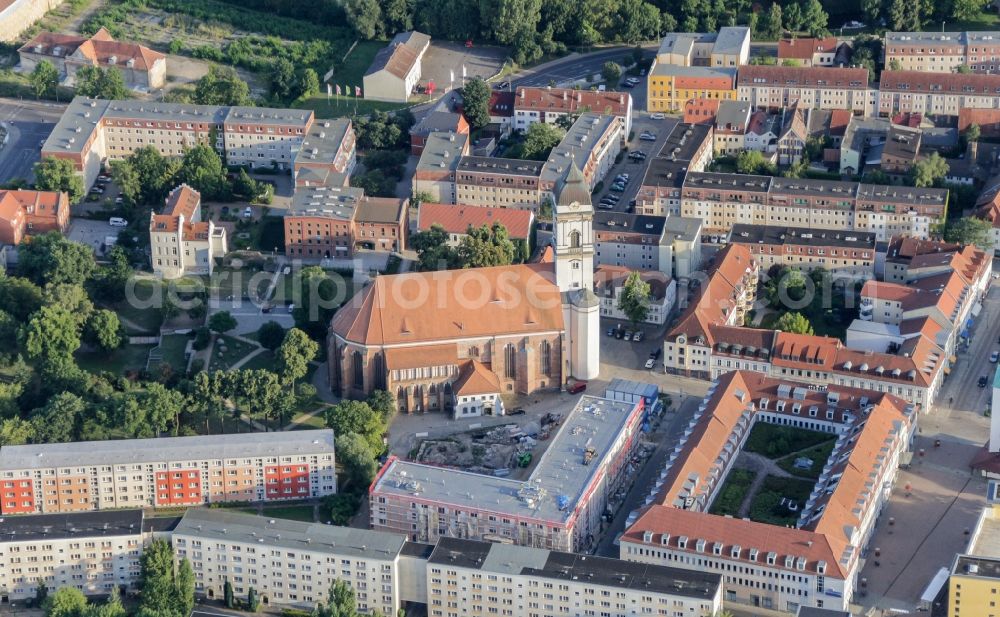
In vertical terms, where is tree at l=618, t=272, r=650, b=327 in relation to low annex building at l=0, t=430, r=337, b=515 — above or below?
above

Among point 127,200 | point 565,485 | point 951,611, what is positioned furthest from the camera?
point 127,200

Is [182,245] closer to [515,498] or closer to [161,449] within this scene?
[161,449]

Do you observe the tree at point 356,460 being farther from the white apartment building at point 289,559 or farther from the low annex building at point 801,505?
the low annex building at point 801,505

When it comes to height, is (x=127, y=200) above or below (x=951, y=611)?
above

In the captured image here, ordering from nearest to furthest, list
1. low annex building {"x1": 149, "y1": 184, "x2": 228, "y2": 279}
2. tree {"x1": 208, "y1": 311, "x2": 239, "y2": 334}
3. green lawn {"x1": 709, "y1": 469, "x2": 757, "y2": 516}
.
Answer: green lawn {"x1": 709, "y1": 469, "x2": 757, "y2": 516}, tree {"x1": 208, "y1": 311, "x2": 239, "y2": 334}, low annex building {"x1": 149, "y1": 184, "x2": 228, "y2": 279}

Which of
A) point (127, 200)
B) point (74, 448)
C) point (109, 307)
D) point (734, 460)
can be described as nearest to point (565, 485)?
point (734, 460)

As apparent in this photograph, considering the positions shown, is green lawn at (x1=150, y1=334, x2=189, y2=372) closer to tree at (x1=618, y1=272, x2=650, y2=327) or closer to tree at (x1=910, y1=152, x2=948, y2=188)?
tree at (x1=618, y1=272, x2=650, y2=327)

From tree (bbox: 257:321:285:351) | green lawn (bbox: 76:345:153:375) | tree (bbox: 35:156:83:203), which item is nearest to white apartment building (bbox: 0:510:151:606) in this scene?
green lawn (bbox: 76:345:153:375)

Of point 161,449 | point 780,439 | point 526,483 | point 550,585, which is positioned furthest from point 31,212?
point 550,585

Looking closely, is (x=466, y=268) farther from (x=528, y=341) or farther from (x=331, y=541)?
(x=331, y=541)
